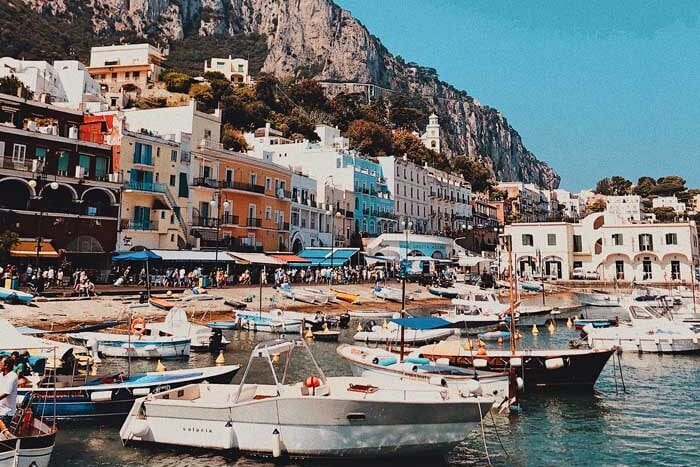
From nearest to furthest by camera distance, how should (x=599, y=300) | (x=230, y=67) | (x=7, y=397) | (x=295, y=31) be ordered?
(x=7, y=397) < (x=599, y=300) < (x=230, y=67) < (x=295, y=31)

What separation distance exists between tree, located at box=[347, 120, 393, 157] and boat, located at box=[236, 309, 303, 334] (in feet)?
220

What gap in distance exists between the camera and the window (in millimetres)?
37438

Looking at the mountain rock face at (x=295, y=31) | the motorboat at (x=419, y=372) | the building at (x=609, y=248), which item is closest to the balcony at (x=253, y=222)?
the building at (x=609, y=248)

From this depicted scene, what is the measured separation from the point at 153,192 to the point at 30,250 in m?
10.2

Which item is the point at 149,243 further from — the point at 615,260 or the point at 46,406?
the point at 615,260

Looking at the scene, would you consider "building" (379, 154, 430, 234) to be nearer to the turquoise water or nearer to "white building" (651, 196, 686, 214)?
the turquoise water

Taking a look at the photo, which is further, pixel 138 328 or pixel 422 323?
pixel 138 328

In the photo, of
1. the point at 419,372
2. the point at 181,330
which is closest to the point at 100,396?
the point at 419,372

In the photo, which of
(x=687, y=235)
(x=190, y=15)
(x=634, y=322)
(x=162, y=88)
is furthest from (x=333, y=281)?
(x=190, y=15)

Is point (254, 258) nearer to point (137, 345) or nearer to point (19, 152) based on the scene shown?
point (19, 152)

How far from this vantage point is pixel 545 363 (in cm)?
1986

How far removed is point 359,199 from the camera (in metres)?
70.7

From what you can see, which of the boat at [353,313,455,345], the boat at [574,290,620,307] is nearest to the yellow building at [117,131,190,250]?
the boat at [353,313,455,345]

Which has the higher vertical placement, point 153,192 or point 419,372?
point 153,192
